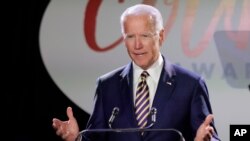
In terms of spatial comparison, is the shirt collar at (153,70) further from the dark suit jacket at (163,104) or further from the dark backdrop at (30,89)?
the dark backdrop at (30,89)

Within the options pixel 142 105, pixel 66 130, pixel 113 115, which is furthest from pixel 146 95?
pixel 66 130

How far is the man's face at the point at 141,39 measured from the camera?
8.00 ft

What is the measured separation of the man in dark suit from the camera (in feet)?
7.79

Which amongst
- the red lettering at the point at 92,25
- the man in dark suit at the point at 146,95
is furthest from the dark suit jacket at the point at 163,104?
the red lettering at the point at 92,25

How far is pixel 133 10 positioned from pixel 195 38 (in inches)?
62.6

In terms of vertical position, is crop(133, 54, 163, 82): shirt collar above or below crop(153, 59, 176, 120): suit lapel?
above

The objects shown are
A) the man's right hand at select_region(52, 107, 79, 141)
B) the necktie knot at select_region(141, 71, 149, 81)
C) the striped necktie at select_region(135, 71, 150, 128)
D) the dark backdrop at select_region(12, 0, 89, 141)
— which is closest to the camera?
the man's right hand at select_region(52, 107, 79, 141)

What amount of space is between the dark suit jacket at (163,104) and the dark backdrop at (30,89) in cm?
153

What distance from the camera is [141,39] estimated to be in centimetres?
248

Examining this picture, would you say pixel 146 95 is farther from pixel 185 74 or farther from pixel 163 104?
pixel 185 74

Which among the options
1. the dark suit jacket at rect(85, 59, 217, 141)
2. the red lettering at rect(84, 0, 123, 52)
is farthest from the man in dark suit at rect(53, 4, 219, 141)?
the red lettering at rect(84, 0, 123, 52)

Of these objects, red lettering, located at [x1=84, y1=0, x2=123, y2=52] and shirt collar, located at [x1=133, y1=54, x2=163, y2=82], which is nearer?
shirt collar, located at [x1=133, y1=54, x2=163, y2=82]

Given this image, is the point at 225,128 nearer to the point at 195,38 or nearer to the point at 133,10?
the point at 195,38

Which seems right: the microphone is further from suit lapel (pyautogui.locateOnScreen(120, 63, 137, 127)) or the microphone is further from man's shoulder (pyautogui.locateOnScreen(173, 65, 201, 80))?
man's shoulder (pyautogui.locateOnScreen(173, 65, 201, 80))
